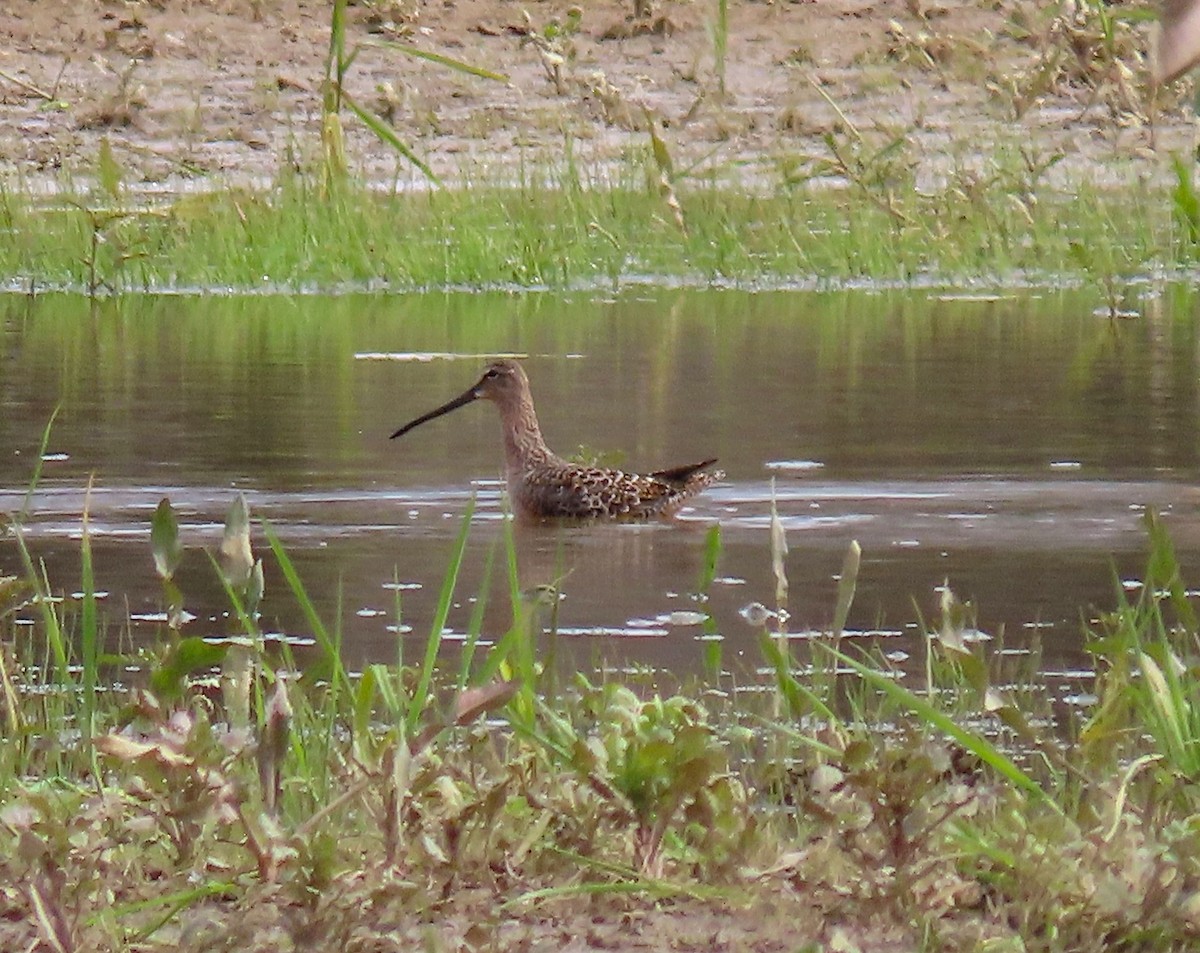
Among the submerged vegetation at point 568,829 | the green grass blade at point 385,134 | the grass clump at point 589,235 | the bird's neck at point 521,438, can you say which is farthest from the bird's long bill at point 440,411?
the grass clump at point 589,235

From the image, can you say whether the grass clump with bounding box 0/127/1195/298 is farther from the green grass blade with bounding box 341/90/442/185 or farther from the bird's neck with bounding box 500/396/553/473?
the bird's neck with bounding box 500/396/553/473

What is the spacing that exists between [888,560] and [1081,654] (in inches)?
52.7

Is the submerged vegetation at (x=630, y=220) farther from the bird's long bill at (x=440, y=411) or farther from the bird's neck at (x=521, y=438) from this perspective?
the bird's neck at (x=521, y=438)

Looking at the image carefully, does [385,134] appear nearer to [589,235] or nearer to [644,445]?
[644,445]

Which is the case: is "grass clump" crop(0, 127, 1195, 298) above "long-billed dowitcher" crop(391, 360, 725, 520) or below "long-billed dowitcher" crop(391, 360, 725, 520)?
above

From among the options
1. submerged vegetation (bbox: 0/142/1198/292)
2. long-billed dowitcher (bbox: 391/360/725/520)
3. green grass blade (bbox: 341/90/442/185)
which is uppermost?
green grass blade (bbox: 341/90/442/185)

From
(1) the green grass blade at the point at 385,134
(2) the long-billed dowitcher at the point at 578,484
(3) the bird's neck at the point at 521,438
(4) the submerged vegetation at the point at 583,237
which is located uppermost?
(1) the green grass blade at the point at 385,134

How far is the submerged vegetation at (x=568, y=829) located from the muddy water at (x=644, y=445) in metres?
0.97

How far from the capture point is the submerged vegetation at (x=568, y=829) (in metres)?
3.53

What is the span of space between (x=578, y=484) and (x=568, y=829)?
4.68 meters

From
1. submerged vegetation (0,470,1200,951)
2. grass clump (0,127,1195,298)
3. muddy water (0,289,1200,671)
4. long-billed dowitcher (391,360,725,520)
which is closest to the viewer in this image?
submerged vegetation (0,470,1200,951)

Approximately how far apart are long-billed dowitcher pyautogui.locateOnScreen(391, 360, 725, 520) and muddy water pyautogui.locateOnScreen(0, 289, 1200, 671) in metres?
0.09

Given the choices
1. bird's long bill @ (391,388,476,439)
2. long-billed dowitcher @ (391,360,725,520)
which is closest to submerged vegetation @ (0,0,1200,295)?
bird's long bill @ (391,388,476,439)

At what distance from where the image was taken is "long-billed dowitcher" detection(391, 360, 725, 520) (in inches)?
331
